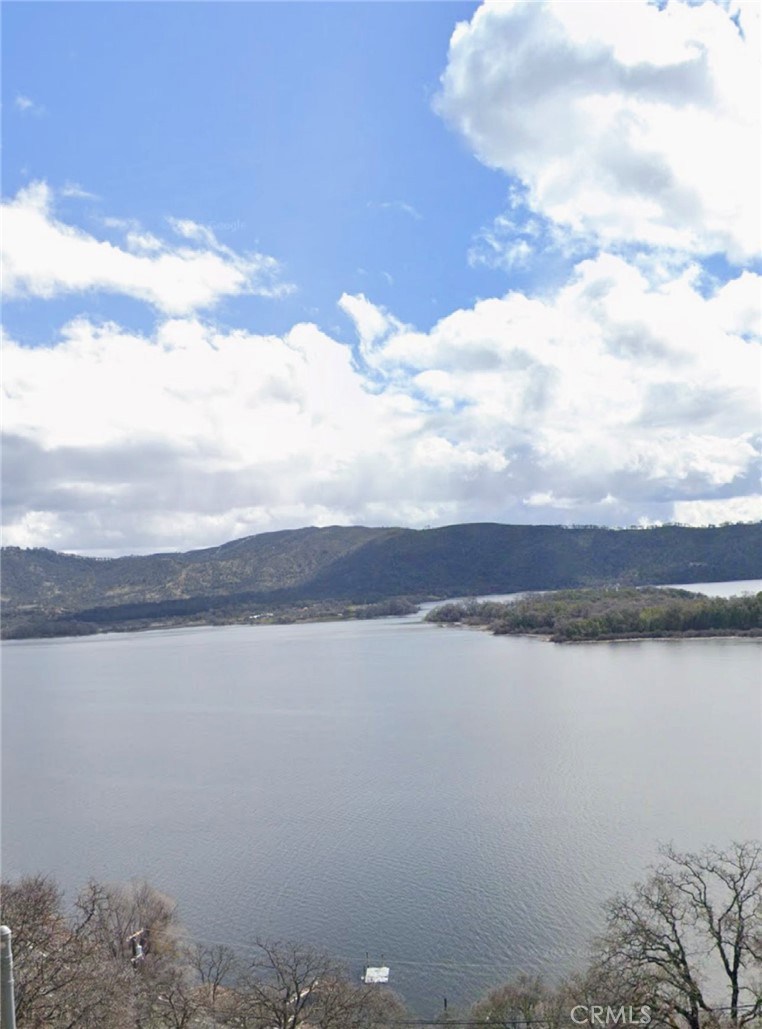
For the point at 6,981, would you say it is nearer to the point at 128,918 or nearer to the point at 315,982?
the point at 315,982

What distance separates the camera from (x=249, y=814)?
731 inches

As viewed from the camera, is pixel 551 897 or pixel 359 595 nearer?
pixel 551 897

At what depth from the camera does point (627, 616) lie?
54.7 m

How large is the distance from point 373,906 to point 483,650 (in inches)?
1548

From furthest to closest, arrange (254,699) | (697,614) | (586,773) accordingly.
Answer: (697,614)
(254,699)
(586,773)

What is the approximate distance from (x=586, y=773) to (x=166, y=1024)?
1353 cm

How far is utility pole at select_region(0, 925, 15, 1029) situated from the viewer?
10.0ft

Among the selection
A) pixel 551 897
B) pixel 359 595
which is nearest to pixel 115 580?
pixel 359 595

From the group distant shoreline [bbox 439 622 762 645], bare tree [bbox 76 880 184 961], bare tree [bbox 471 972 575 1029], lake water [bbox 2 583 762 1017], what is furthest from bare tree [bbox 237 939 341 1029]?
distant shoreline [bbox 439 622 762 645]

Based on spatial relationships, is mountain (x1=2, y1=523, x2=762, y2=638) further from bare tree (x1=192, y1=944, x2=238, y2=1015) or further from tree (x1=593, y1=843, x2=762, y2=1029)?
tree (x1=593, y1=843, x2=762, y2=1029)

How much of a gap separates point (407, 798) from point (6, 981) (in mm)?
16562

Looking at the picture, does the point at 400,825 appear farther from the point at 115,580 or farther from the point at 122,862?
the point at 115,580

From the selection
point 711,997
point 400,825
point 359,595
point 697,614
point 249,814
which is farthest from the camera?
point 359,595

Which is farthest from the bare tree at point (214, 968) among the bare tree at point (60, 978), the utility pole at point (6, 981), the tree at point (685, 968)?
the utility pole at point (6, 981)
